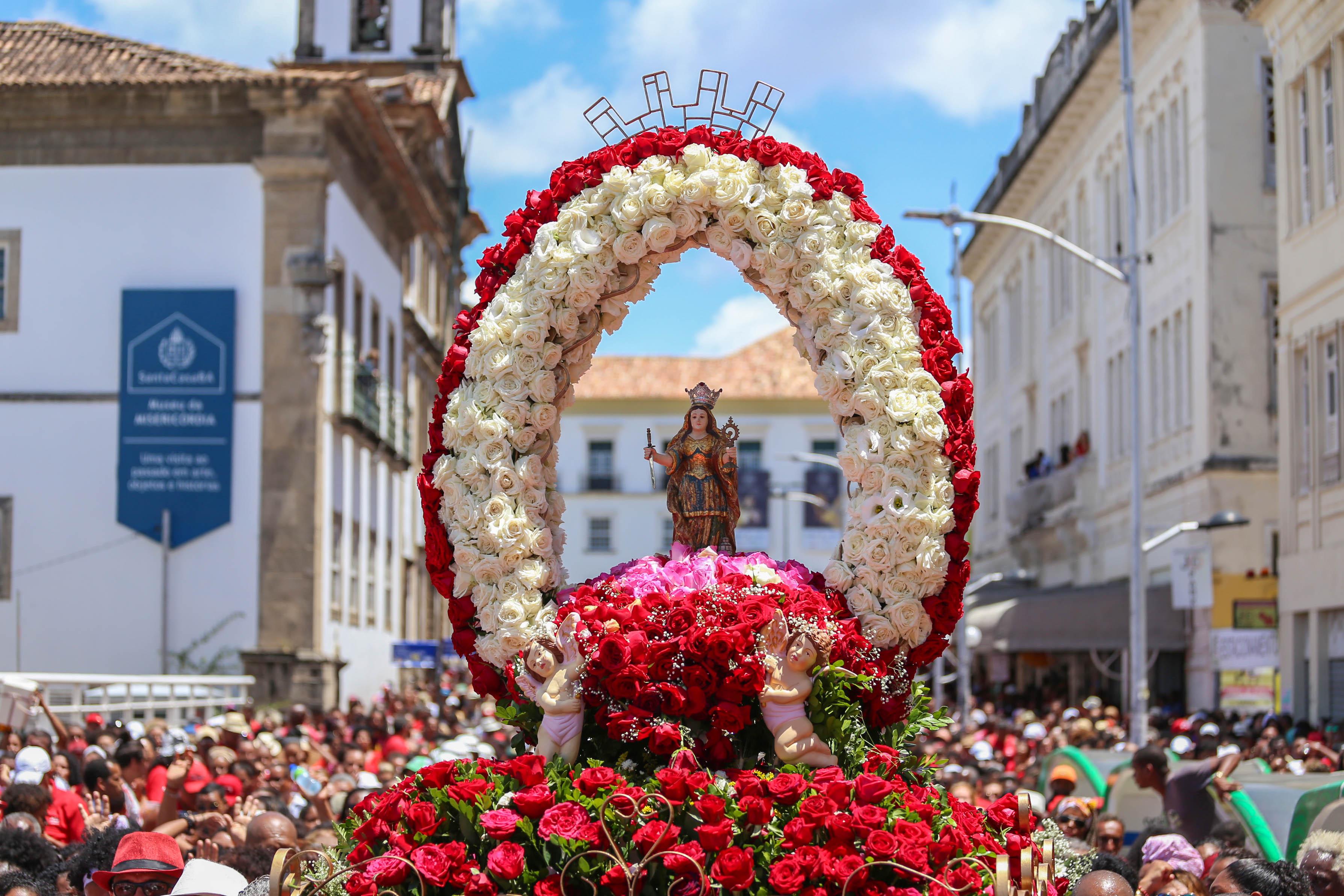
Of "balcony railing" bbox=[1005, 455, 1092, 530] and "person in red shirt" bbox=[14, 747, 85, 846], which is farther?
"balcony railing" bbox=[1005, 455, 1092, 530]

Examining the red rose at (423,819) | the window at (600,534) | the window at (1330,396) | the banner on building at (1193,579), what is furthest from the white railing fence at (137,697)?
the window at (600,534)

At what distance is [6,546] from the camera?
28531 mm

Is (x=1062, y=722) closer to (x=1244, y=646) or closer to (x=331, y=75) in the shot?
(x=1244, y=646)

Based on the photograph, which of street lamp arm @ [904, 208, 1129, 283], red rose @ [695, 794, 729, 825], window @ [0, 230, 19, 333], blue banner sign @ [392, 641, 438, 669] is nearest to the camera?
red rose @ [695, 794, 729, 825]

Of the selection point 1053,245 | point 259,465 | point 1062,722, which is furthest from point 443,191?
point 1062,722

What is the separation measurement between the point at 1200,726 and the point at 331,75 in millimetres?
16532

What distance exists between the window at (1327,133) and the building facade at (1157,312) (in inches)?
107

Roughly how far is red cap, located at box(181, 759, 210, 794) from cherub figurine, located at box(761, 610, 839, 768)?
5.03 m

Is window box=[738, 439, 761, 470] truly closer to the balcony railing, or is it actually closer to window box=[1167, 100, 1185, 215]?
the balcony railing

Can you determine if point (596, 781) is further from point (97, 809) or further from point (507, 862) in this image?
point (97, 809)

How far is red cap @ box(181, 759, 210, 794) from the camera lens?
416 inches

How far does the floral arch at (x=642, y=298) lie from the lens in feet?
23.1

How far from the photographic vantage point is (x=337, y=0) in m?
39.3

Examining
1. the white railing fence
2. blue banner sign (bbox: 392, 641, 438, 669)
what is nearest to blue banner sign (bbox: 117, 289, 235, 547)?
the white railing fence
